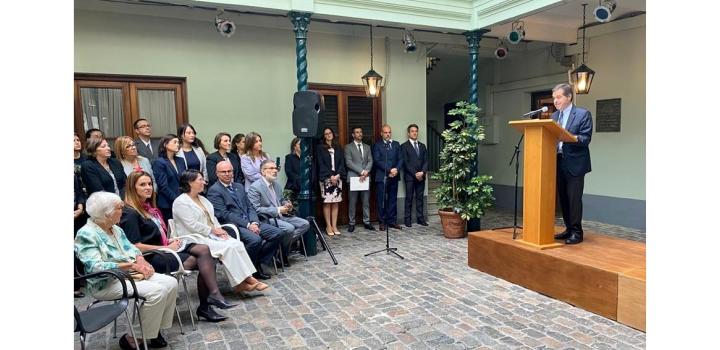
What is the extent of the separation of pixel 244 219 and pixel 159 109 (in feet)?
8.60

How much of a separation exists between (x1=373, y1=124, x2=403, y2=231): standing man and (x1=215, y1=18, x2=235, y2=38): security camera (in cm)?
274

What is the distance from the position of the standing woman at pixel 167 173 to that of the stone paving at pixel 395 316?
39.0 inches

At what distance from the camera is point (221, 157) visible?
5660mm

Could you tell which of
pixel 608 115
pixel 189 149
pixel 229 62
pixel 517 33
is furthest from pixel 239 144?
pixel 608 115

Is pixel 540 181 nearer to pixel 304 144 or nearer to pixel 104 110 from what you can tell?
pixel 304 144

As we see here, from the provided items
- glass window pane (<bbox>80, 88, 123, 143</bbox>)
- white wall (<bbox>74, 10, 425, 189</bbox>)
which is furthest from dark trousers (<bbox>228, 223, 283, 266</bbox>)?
glass window pane (<bbox>80, 88, 123, 143</bbox>)

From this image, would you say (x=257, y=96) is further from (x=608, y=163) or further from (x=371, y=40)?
(x=608, y=163)

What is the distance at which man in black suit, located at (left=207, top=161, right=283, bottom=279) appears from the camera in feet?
15.1

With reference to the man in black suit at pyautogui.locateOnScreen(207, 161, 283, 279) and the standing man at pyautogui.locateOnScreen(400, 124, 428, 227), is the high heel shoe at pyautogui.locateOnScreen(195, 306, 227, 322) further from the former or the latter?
the standing man at pyautogui.locateOnScreen(400, 124, 428, 227)

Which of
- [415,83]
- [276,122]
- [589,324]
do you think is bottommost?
[589,324]

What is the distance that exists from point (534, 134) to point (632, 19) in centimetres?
437

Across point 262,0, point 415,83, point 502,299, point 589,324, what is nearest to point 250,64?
point 262,0

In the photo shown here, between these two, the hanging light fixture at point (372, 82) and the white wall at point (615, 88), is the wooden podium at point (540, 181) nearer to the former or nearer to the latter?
the hanging light fixture at point (372, 82)

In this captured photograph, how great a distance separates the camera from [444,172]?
679 cm
